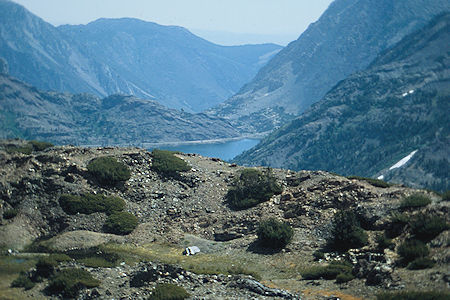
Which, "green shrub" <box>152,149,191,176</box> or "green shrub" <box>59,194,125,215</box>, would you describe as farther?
"green shrub" <box>152,149,191,176</box>

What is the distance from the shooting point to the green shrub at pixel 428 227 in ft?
84.9

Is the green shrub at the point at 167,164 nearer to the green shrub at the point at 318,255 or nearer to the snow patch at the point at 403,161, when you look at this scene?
the green shrub at the point at 318,255

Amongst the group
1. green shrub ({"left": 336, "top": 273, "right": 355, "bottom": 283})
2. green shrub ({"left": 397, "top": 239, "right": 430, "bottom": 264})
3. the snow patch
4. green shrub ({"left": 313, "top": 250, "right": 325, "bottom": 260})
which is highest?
green shrub ({"left": 397, "top": 239, "right": 430, "bottom": 264})

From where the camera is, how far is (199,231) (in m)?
37.6

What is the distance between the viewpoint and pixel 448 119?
189125 millimetres

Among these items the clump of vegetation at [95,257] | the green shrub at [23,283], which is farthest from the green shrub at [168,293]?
the green shrub at [23,283]

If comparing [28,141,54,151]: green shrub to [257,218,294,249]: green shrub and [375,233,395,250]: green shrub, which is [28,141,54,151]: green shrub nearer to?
[257,218,294,249]: green shrub

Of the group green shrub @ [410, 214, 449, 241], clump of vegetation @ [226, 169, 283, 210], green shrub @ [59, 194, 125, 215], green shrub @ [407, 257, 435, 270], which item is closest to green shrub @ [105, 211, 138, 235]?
green shrub @ [59, 194, 125, 215]

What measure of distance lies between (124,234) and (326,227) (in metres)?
16.1

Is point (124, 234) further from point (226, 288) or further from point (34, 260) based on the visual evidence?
point (226, 288)

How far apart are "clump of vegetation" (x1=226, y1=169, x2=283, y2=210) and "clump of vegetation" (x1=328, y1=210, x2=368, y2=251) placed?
11047 millimetres

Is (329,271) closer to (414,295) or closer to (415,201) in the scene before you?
(414,295)

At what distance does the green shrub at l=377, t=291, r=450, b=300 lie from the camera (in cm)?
1896

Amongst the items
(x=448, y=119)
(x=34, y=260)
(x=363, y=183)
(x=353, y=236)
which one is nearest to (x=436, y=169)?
(x=448, y=119)
